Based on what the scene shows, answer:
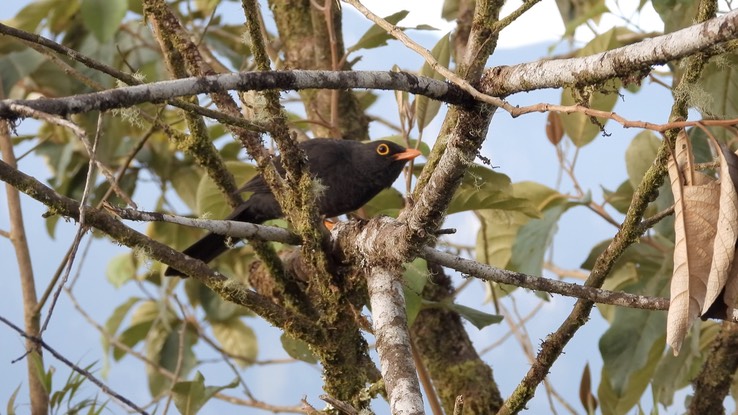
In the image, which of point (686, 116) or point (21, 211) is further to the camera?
point (21, 211)

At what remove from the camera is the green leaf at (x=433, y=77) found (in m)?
3.90

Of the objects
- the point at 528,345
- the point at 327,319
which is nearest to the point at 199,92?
the point at 327,319

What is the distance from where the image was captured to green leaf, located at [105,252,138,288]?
22.3 ft

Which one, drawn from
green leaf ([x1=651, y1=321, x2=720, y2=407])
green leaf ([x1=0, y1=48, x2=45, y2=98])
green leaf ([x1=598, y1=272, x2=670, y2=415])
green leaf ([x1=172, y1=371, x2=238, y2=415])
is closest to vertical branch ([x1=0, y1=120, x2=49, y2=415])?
green leaf ([x1=0, y1=48, x2=45, y2=98])

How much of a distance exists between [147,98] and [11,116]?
0.25 m

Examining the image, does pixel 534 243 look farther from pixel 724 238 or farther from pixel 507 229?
pixel 724 238

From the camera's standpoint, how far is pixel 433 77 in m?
3.90

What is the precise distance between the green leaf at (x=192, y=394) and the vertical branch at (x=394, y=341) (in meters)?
1.00

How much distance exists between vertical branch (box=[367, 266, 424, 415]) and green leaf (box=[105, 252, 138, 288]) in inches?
161

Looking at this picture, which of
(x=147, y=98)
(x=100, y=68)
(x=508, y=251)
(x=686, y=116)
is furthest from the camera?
(x=508, y=251)

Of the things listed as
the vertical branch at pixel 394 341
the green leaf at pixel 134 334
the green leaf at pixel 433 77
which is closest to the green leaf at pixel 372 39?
the green leaf at pixel 433 77

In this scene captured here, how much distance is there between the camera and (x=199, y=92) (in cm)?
181

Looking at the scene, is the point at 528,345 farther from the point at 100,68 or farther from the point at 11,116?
the point at 11,116

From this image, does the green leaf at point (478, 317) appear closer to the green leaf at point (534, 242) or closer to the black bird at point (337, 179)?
the green leaf at point (534, 242)
